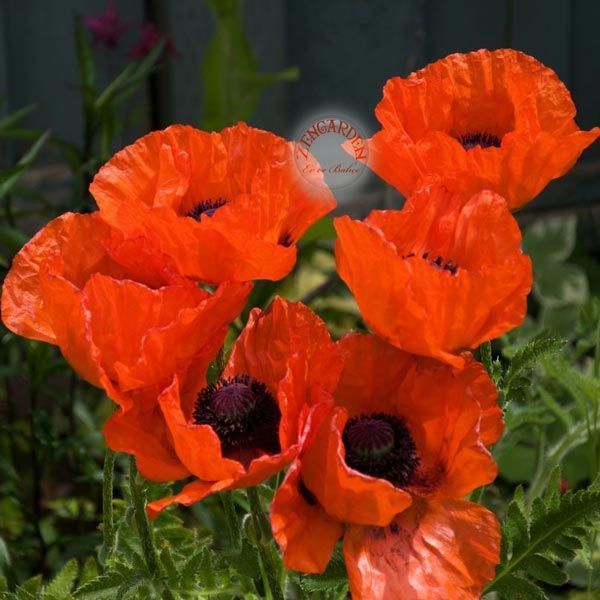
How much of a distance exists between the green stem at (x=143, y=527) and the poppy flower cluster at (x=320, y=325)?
77mm

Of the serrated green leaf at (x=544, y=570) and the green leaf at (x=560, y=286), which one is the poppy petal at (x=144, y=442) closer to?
the serrated green leaf at (x=544, y=570)

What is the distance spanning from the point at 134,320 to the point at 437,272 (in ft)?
0.65

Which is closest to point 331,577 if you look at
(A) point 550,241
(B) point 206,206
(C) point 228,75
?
(B) point 206,206

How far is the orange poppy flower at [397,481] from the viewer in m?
0.77

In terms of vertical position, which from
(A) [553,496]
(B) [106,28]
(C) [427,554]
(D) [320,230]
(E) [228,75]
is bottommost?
(D) [320,230]

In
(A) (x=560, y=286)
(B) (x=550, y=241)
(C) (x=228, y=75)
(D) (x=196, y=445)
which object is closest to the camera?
(D) (x=196, y=445)

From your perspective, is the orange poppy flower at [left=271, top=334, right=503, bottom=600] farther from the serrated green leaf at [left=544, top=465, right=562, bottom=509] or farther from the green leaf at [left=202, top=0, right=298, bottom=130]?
the green leaf at [left=202, top=0, right=298, bottom=130]

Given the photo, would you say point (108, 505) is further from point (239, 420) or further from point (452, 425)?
point (452, 425)

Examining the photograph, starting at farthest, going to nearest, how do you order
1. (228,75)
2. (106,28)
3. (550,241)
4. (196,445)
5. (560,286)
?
(550,241), (560,286), (228,75), (106,28), (196,445)

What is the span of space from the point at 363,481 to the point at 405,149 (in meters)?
0.26

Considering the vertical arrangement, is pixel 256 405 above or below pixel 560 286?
above

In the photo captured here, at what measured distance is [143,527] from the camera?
890 millimetres

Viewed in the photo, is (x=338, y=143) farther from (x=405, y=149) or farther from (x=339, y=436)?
(x=339, y=436)

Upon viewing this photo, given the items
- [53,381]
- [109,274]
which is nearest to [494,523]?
[109,274]
